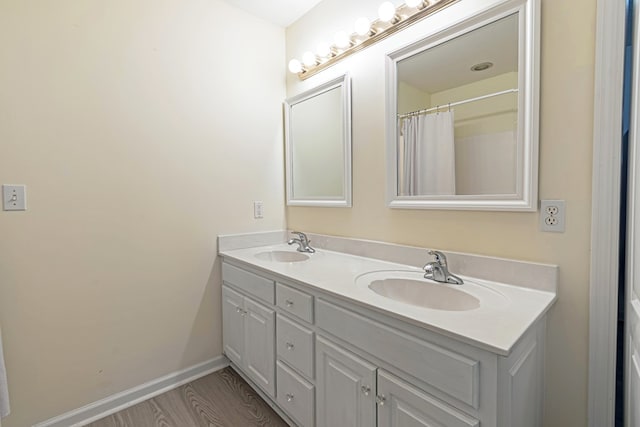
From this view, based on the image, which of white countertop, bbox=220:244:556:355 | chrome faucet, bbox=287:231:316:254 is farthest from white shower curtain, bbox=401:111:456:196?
chrome faucet, bbox=287:231:316:254

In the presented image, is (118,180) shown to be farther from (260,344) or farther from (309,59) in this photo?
(309,59)

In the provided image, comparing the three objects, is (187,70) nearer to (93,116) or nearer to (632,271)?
(93,116)

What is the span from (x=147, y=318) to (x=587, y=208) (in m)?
2.10

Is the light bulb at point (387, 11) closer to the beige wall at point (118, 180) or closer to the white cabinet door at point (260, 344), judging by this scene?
the beige wall at point (118, 180)

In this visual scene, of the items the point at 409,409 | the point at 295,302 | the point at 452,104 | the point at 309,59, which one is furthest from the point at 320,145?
the point at 409,409

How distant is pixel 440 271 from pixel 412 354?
47 centimetres

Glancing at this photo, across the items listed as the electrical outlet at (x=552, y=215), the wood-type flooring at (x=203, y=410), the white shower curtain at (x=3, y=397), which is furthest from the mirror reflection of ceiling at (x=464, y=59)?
the white shower curtain at (x=3, y=397)

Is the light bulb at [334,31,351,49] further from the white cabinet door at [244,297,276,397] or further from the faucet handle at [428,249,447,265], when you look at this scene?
the white cabinet door at [244,297,276,397]

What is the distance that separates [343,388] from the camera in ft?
3.74

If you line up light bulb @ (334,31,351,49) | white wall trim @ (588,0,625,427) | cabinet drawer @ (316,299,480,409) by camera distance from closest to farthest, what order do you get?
cabinet drawer @ (316,299,480,409), white wall trim @ (588,0,625,427), light bulb @ (334,31,351,49)

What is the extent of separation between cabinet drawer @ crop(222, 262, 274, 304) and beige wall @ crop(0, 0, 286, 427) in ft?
0.43

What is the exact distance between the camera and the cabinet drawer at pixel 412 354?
80 centimetres

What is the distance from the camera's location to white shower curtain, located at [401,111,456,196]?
1401 mm

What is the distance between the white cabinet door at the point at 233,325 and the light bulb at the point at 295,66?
4.95ft
